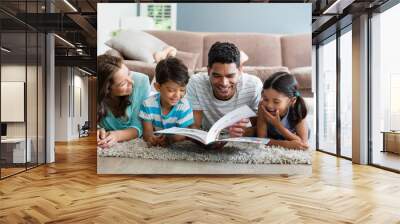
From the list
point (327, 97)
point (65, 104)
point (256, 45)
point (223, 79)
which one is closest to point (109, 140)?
point (223, 79)

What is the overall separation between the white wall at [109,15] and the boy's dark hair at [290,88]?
2173 millimetres

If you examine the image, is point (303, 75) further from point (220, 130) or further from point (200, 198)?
point (200, 198)

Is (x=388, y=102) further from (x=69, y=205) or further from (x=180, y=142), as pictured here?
(x=69, y=205)

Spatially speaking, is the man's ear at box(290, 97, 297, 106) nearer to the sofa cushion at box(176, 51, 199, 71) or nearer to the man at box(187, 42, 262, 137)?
the man at box(187, 42, 262, 137)

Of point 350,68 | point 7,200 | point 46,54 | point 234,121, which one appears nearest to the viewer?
point 7,200

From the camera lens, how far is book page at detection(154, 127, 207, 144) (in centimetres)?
536

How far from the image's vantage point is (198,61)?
571 centimetres

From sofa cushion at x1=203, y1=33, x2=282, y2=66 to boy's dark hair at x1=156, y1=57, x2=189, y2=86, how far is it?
39cm

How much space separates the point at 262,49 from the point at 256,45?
102 millimetres

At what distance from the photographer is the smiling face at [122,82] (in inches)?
223

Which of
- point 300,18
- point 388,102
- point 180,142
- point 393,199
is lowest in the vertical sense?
point 393,199

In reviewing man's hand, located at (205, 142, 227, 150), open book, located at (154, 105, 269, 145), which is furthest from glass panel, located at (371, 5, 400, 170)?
man's hand, located at (205, 142, 227, 150)

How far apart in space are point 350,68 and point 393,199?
4158 mm

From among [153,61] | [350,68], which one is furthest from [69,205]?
[350,68]
